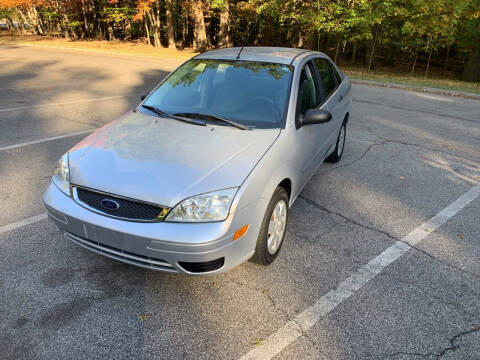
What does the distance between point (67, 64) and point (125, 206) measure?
16.8m

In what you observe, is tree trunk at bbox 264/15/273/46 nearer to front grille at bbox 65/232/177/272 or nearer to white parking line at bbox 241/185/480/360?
white parking line at bbox 241/185/480/360

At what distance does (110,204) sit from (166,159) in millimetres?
533

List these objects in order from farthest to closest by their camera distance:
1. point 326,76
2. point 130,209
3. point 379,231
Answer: point 326,76, point 379,231, point 130,209

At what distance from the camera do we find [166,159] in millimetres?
2844

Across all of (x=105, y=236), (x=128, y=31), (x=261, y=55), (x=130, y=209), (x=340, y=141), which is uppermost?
(x=261, y=55)

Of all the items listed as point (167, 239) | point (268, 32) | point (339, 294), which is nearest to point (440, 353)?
point (339, 294)

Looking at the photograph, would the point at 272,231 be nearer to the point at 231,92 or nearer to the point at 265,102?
the point at 265,102

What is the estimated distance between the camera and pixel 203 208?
252 cm

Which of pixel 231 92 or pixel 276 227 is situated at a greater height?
pixel 231 92

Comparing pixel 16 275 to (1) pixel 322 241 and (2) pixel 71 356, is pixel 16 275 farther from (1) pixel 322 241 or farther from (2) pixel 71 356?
(1) pixel 322 241

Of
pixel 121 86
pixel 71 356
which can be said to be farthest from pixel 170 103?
pixel 121 86

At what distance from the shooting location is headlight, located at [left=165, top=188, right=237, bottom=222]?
250 cm

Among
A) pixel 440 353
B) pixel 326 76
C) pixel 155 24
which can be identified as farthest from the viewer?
pixel 155 24

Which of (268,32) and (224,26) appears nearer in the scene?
(224,26)
